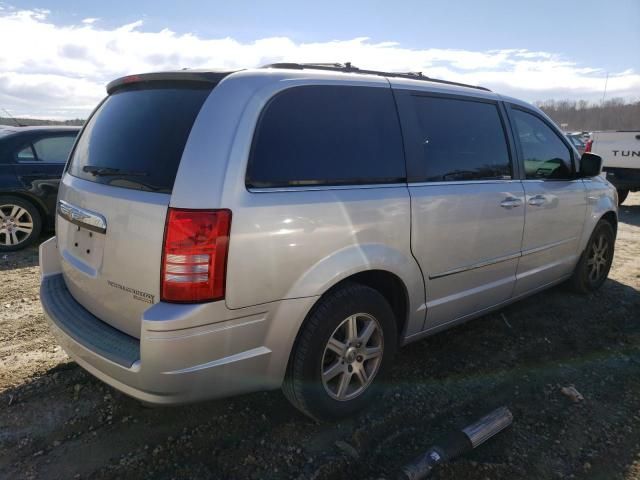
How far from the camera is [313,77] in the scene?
2.42 meters

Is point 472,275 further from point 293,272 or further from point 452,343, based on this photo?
point 293,272

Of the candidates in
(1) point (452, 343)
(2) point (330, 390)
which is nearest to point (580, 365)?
(1) point (452, 343)

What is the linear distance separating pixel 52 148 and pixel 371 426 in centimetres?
582

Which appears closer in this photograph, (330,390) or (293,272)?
(293,272)

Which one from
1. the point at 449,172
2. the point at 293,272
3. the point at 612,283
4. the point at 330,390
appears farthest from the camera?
the point at 612,283

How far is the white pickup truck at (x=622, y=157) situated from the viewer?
1007cm

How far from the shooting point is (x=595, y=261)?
4754mm

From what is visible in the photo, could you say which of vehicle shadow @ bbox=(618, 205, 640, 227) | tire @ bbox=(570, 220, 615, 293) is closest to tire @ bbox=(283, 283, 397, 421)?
tire @ bbox=(570, 220, 615, 293)

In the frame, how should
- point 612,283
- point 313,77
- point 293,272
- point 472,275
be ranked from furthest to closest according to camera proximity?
point 612,283 → point 472,275 → point 313,77 → point 293,272

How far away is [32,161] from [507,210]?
585 cm

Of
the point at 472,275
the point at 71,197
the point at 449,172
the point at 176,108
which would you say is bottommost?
the point at 472,275

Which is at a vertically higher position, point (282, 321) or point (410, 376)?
point (282, 321)

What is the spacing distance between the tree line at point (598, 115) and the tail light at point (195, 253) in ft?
195

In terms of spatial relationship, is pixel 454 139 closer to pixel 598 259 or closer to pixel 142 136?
pixel 142 136
